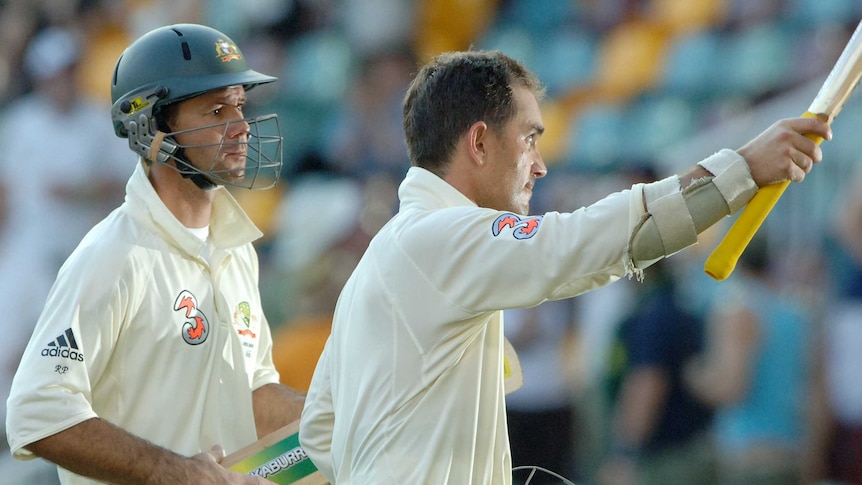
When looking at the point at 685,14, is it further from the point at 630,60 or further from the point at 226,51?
the point at 226,51

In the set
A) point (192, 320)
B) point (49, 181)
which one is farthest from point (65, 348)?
point (49, 181)

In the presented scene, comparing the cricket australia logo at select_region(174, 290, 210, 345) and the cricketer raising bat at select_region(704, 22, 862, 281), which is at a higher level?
the cricket australia logo at select_region(174, 290, 210, 345)

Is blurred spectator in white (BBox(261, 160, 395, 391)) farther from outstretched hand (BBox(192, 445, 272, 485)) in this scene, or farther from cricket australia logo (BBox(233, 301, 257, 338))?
outstretched hand (BBox(192, 445, 272, 485))

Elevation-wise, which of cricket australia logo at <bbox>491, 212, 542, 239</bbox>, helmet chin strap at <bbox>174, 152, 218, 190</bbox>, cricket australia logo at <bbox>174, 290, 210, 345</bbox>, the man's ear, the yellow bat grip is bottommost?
the yellow bat grip

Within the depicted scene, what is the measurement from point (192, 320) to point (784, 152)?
5.19ft

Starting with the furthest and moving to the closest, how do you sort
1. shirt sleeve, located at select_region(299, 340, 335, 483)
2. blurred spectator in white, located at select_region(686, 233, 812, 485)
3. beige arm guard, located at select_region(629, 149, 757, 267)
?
blurred spectator in white, located at select_region(686, 233, 812, 485)
shirt sleeve, located at select_region(299, 340, 335, 483)
beige arm guard, located at select_region(629, 149, 757, 267)

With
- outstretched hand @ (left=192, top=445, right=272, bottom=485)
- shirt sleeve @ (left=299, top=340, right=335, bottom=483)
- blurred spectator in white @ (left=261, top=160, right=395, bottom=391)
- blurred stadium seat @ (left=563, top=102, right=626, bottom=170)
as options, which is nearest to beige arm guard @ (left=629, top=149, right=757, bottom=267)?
shirt sleeve @ (left=299, top=340, right=335, bottom=483)

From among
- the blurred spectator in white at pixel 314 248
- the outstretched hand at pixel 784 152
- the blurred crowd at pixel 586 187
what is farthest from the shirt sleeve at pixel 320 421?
the blurred spectator in white at pixel 314 248

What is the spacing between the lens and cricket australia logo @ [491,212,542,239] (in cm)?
203

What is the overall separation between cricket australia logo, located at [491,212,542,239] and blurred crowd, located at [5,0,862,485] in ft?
10.6

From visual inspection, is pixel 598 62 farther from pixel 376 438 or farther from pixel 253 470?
pixel 376 438

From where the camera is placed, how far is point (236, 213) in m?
3.22

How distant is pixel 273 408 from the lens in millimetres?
3182

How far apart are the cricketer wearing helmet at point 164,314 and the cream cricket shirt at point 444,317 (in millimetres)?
664
